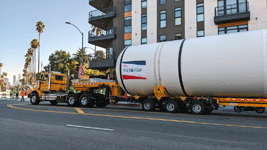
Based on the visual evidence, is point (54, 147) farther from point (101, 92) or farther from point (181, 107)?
point (101, 92)

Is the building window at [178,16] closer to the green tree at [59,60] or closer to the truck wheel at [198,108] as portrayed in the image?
Result: the truck wheel at [198,108]

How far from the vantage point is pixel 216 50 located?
12273 millimetres

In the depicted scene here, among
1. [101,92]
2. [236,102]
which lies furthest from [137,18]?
[236,102]

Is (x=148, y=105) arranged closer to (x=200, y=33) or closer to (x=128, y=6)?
(x=200, y=33)

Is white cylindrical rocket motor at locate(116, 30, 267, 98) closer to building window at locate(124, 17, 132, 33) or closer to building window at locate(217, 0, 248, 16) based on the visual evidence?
building window at locate(217, 0, 248, 16)

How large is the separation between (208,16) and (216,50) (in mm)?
15827

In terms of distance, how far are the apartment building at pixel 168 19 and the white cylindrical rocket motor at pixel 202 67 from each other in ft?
45.2

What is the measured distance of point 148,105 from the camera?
49.3 feet

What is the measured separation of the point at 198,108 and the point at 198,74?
6.42ft

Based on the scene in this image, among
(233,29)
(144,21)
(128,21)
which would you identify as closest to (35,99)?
(128,21)

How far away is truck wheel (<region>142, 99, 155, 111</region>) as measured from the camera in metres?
14.8

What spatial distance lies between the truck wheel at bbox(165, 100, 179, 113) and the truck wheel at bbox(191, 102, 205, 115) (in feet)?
3.35

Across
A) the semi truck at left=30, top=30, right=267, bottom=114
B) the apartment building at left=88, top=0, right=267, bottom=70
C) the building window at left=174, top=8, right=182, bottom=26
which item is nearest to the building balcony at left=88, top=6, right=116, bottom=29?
the apartment building at left=88, top=0, right=267, bottom=70

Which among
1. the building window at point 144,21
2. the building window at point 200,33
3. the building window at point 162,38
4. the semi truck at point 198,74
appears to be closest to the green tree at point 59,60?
the building window at point 144,21
